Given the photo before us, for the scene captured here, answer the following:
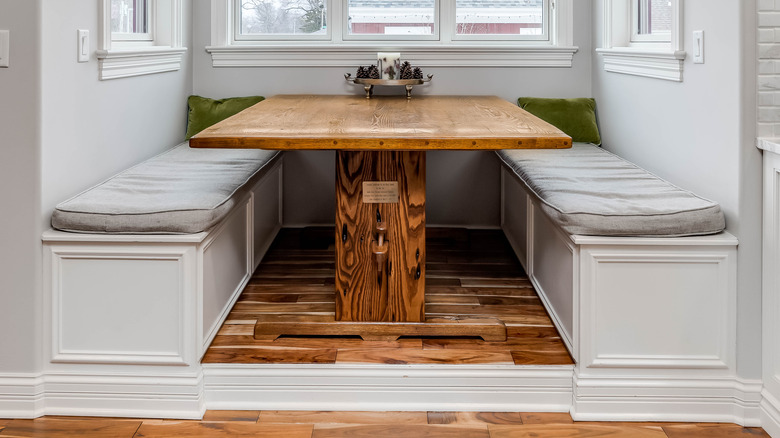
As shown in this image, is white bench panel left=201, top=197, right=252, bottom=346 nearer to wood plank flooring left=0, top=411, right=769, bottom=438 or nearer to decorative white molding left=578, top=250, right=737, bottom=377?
wood plank flooring left=0, top=411, right=769, bottom=438

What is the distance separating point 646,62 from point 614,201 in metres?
0.96

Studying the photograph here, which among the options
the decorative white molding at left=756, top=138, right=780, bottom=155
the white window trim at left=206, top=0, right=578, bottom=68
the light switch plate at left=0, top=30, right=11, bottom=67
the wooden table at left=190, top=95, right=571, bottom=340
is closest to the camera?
the decorative white molding at left=756, top=138, right=780, bottom=155

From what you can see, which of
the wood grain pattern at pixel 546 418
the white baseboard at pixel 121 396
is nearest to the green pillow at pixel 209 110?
the white baseboard at pixel 121 396

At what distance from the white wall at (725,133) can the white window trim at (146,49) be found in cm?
202

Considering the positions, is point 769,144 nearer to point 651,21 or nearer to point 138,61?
point 651,21

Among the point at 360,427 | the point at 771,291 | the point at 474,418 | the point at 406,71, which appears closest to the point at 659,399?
the point at 771,291

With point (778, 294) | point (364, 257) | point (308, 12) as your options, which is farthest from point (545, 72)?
point (778, 294)

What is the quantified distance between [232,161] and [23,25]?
1287mm

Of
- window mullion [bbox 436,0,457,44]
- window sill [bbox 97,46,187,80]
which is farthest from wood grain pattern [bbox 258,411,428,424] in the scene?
window mullion [bbox 436,0,457,44]

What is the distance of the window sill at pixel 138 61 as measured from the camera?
295 centimetres

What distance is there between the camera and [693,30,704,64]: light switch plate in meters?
2.63

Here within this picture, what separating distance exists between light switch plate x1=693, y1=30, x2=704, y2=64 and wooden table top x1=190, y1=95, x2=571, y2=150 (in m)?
0.52

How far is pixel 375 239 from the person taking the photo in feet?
9.02

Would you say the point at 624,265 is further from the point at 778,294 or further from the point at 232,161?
the point at 232,161
